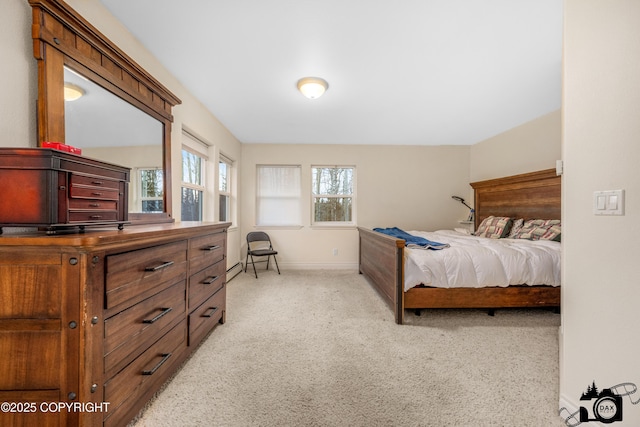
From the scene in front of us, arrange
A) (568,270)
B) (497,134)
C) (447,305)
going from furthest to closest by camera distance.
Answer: (497,134) < (447,305) < (568,270)

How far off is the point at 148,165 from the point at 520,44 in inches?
116

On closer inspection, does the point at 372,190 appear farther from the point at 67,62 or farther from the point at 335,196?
the point at 67,62

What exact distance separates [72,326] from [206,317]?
3.78ft

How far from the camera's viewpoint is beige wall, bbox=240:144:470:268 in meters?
4.73

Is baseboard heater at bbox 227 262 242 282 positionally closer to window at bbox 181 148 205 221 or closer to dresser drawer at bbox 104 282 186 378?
window at bbox 181 148 205 221

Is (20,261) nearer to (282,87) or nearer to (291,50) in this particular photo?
(291,50)

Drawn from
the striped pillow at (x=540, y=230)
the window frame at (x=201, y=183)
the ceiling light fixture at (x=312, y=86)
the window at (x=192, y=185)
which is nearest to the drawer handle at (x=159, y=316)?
the window at (x=192, y=185)

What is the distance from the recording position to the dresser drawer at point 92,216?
1.02 m

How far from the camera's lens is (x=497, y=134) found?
165 inches

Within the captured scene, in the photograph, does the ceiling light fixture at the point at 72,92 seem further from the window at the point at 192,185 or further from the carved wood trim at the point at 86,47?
the window at the point at 192,185

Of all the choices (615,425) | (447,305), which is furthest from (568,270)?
(447,305)

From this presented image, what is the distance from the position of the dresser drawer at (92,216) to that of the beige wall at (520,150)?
439cm

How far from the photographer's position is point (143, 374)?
1.23 meters

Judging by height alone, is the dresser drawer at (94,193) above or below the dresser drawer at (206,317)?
above
